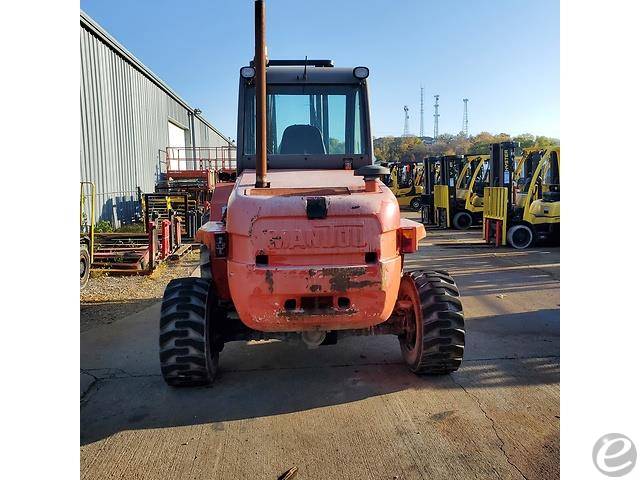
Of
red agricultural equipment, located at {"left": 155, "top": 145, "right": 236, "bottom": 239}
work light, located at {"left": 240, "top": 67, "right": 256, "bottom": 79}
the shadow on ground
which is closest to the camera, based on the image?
the shadow on ground

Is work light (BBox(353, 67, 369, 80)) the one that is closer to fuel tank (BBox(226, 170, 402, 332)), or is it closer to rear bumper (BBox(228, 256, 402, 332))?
fuel tank (BBox(226, 170, 402, 332))

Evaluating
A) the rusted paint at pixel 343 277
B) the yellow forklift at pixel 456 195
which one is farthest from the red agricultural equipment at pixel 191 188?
the rusted paint at pixel 343 277

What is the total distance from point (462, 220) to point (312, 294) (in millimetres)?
14631

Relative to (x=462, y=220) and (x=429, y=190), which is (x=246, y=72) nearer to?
(x=462, y=220)

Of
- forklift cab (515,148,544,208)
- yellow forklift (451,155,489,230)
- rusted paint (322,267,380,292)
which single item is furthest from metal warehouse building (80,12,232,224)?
rusted paint (322,267,380,292)

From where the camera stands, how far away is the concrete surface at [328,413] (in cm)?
318

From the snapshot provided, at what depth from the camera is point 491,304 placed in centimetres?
704

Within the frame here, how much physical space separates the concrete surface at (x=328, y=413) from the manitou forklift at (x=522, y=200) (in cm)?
730

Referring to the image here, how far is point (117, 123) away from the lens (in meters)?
15.7

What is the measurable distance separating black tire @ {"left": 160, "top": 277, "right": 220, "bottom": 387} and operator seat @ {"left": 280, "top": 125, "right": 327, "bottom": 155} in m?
1.63

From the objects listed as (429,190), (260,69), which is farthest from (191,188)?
(260,69)

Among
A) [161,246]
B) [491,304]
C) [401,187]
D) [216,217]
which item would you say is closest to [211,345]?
[216,217]

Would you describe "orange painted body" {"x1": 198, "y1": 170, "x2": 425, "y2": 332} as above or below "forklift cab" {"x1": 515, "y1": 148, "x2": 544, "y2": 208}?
below

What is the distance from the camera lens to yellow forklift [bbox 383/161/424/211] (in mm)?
25156
